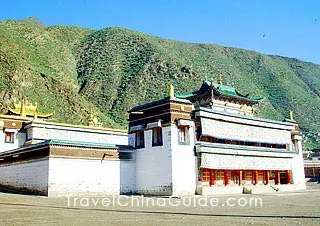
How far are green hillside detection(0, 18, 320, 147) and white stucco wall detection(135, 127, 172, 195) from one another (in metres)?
39.4

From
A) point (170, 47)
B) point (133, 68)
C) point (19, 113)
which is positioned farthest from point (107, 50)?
point (19, 113)

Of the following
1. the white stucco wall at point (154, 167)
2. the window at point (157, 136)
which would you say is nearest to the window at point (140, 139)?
the white stucco wall at point (154, 167)

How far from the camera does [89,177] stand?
89.9ft

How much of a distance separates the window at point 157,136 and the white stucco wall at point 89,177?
261cm

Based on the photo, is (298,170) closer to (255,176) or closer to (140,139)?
(255,176)

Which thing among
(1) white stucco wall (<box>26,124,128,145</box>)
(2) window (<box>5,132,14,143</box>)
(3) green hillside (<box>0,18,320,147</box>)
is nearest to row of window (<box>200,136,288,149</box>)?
(1) white stucco wall (<box>26,124,128,145</box>)

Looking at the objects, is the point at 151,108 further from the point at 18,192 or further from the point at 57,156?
the point at 18,192

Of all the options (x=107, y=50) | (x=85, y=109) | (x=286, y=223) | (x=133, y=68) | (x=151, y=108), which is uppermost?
(x=107, y=50)

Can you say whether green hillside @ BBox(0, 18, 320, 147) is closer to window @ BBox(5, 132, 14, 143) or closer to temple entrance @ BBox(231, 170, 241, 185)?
window @ BBox(5, 132, 14, 143)

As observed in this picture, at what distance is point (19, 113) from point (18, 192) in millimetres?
13102

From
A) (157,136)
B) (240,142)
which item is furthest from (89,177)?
(240,142)

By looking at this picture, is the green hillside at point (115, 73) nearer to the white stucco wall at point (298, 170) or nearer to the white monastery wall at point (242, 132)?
the white stucco wall at point (298, 170)

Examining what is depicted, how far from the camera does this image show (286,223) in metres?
11.6

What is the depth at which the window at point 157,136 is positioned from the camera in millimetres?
28828
